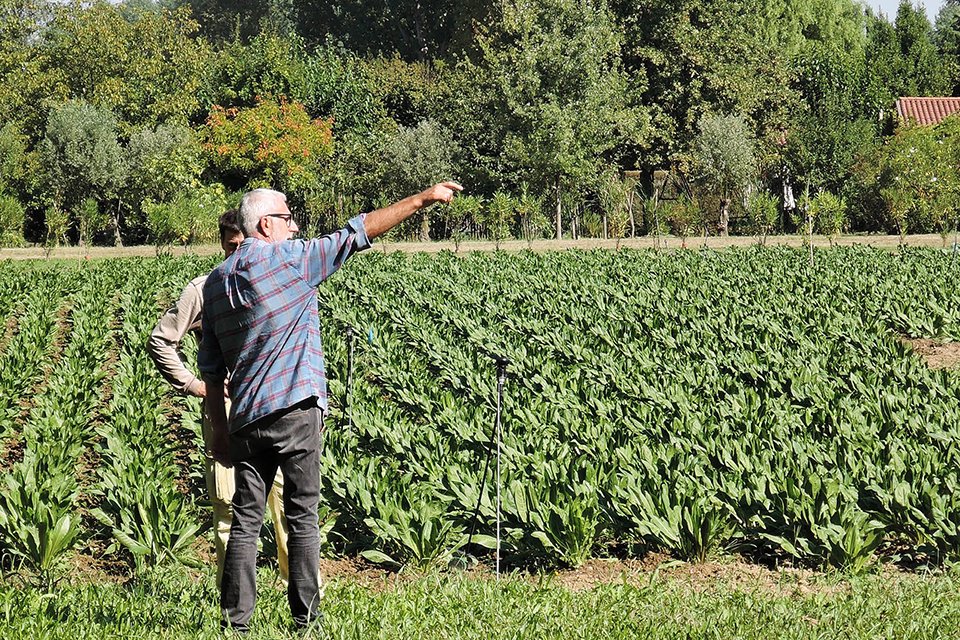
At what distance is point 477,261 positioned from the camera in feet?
69.9

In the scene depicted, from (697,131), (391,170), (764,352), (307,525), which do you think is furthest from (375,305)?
(697,131)

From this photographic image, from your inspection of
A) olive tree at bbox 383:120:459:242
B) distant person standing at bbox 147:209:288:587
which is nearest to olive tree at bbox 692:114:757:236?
olive tree at bbox 383:120:459:242

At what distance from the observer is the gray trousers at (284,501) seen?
402cm

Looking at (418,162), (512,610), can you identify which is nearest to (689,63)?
(418,162)

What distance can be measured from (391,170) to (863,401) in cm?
3049

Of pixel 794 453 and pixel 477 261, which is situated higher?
pixel 477 261

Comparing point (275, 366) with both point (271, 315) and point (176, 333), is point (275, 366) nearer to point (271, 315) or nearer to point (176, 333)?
point (271, 315)

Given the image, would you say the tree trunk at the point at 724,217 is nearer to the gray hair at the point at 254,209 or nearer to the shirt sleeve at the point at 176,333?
the shirt sleeve at the point at 176,333

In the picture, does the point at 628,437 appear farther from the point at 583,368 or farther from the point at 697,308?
the point at 697,308

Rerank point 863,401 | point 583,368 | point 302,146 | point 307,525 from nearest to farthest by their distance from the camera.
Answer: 1. point 307,525
2. point 863,401
3. point 583,368
4. point 302,146

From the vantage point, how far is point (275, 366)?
401cm

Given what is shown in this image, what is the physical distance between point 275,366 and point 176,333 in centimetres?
90

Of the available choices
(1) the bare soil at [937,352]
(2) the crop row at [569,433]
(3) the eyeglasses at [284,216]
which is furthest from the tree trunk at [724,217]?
(3) the eyeglasses at [284,216]

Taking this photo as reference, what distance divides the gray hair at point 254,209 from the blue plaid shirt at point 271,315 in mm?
80
